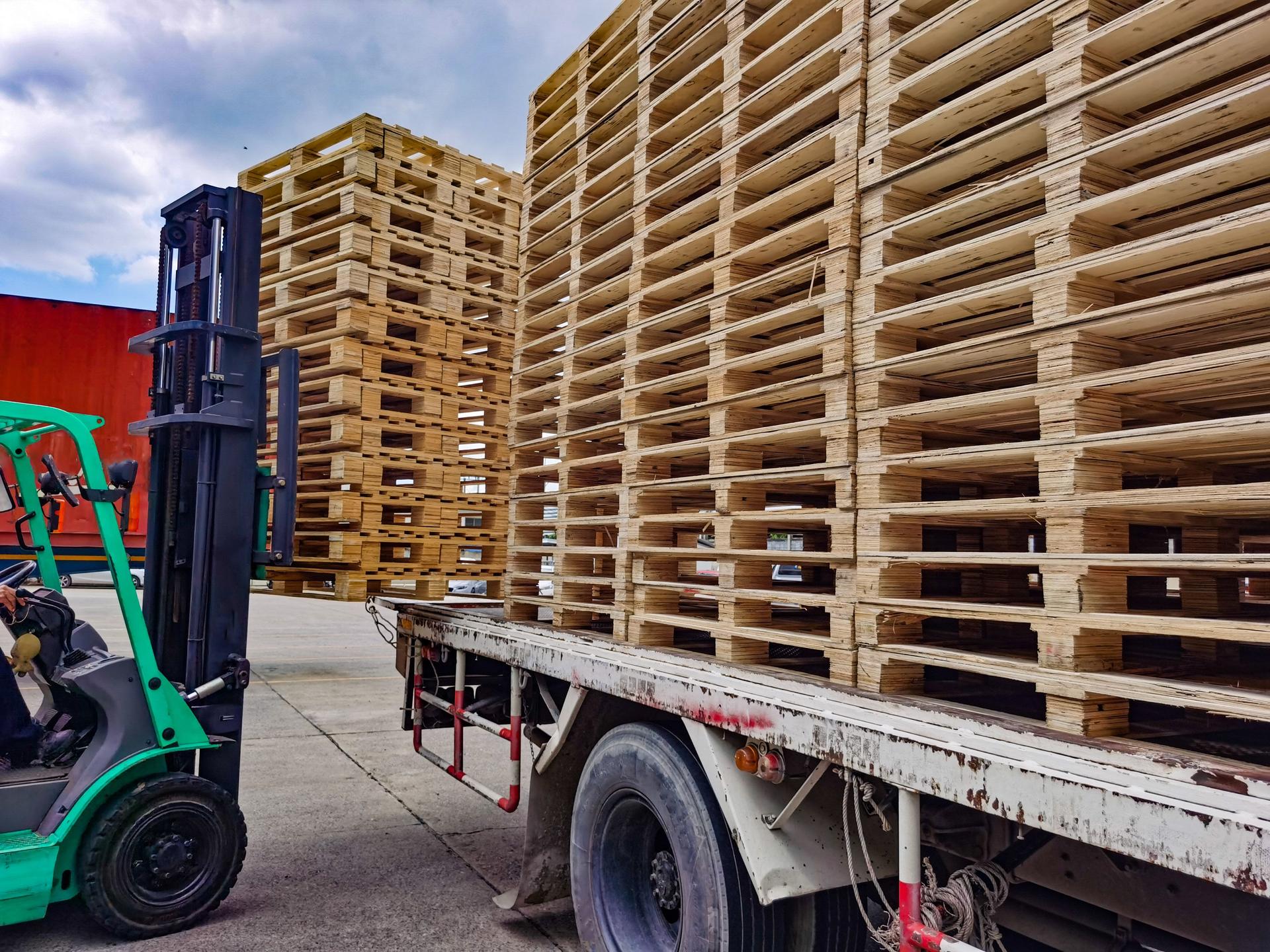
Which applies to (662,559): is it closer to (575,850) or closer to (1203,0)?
(575,850)

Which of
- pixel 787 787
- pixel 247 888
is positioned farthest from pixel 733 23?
pixel 247 888

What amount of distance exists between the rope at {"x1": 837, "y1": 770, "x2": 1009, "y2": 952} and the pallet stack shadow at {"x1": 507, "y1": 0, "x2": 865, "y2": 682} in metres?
0.39

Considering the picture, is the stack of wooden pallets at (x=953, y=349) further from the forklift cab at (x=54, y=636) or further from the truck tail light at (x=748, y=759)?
the forklift cab at (x=54, y=636)

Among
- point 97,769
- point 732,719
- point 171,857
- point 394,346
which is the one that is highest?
point 394,346

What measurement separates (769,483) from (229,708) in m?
3.04

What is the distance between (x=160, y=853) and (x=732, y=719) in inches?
111

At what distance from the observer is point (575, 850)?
3.75 m

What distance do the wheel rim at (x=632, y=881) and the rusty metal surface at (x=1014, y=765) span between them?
532 mm

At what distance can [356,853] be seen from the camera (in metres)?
5.06

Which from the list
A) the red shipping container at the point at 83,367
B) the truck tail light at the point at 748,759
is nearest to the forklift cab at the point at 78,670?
the truck tail light at the point at 748,759

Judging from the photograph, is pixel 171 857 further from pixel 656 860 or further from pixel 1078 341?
pixel 1078 341

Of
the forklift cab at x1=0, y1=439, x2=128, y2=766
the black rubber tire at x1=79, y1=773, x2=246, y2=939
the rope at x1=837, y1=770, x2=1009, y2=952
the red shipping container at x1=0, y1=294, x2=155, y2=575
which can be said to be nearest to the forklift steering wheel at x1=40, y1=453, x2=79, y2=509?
the forklift cab at x1=0, y1=439, x2=128, y2=766

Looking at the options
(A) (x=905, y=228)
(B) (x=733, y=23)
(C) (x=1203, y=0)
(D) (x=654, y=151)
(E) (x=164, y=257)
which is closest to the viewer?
(C) (x=1203, y=0)

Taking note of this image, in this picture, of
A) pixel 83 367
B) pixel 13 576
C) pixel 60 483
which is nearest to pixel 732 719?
pixel 60 483
